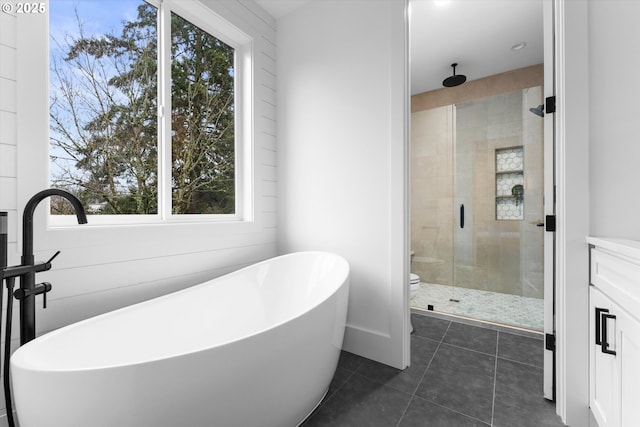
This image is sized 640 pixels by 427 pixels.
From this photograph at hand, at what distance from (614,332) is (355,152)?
1519 millimetres

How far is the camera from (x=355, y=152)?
191 centimetres

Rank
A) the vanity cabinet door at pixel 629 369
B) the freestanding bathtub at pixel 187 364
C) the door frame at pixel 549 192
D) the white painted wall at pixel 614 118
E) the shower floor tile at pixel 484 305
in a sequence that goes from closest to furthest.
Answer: the freestanding bathtub at pixel 187 364 < the vanity cabinet door at pixel 629 369 < the white painted wall at pixel 614 118 < the door frame at pixel 549 192 < the shower floor tile at pixel 484 305

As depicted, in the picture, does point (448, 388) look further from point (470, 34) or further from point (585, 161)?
point (470, 34)

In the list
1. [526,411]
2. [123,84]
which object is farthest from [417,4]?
[526,411]

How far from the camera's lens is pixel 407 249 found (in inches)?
68.2

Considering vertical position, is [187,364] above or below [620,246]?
below

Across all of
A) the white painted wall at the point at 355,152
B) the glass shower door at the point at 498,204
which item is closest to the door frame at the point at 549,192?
the white painted wall at the point at 355,152

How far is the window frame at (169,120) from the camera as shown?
171cm

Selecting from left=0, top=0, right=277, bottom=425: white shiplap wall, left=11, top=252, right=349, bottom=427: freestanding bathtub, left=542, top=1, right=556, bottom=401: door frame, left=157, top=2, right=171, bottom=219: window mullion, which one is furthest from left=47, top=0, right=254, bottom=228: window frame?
left=542, top=1, right=556, bottom=401: door frame

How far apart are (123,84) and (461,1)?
2.50 meters

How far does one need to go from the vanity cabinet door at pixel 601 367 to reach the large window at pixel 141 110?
7.12ft

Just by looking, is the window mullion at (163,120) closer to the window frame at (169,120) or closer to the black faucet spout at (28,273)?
the window frame at (169,120)

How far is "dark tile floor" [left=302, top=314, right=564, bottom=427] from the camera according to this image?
127 cm

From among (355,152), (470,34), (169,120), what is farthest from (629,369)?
(470,34)
